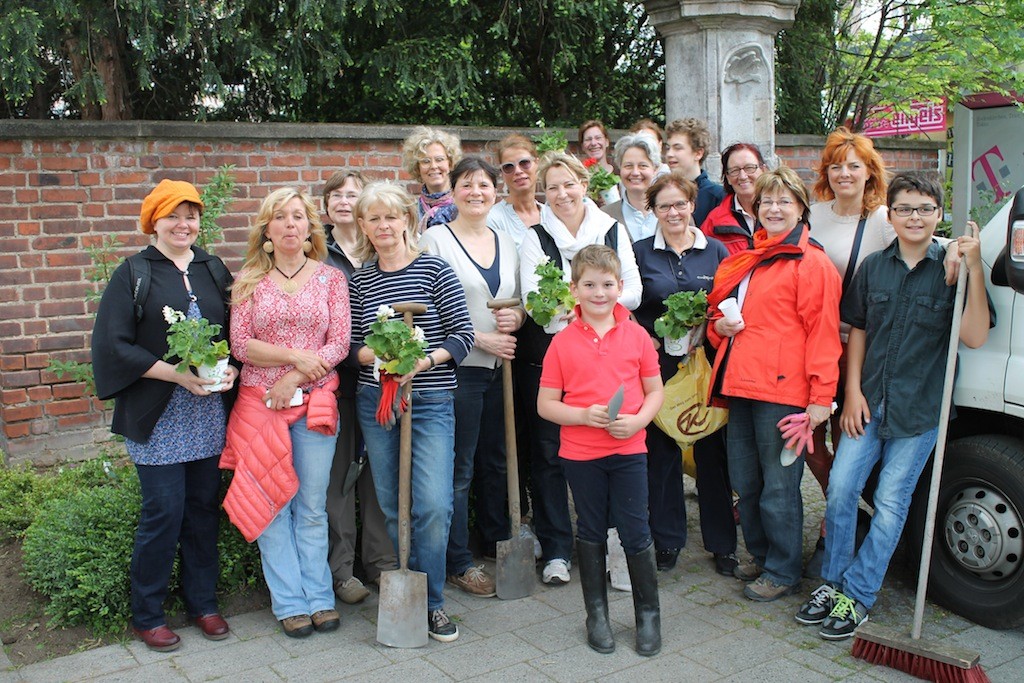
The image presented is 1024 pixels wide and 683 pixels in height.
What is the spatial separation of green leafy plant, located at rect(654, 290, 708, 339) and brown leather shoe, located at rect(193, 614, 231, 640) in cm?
237

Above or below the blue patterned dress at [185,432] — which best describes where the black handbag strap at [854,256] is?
above

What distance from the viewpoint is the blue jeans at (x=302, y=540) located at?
14.4 feet

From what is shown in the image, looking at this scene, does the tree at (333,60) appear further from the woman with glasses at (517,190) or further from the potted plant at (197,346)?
the potted plant at (197,346)

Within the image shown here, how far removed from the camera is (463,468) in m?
4.77

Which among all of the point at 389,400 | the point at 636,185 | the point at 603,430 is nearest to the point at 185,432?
the point at 389,400

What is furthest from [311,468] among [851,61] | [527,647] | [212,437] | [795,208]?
[851,61]

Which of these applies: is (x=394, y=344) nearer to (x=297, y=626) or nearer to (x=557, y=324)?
(x=557, y=324)

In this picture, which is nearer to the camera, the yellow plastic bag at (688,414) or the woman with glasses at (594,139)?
the yellow plastic bag at (688,414)

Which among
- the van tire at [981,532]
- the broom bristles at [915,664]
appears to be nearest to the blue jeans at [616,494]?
the broom bristles at [915,664]

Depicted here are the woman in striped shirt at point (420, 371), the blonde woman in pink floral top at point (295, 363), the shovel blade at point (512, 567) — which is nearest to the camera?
the blonde woman in pink floral top at point (295, 363)

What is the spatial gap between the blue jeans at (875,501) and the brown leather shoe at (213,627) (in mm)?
2714

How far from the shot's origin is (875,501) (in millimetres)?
4387

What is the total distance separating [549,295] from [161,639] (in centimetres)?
223

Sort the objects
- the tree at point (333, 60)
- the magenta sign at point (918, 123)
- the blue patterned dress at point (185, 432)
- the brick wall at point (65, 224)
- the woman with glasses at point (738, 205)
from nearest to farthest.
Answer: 1. the blue patterned dress at point (185, 432)
2. the woman with glasses at point (738, 205)
3. the brick wall at point (65, 224)
4. the tree at point (333, 60)
5. the magenta sign at point (918, 123)
